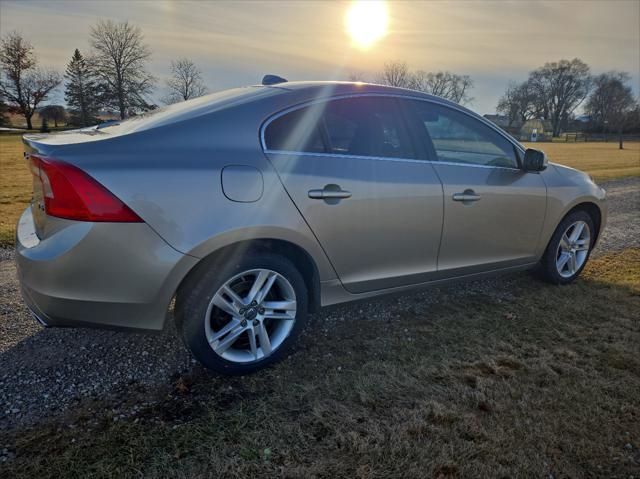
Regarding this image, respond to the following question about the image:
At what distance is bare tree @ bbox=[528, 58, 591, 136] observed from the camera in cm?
8069

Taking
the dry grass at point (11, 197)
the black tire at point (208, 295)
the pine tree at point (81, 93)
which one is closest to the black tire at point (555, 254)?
the black tire at point (208, 295)

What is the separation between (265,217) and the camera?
2441mm

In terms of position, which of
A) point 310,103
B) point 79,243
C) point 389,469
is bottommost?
point 389,469

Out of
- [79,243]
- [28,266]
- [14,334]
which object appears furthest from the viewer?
[14,334]

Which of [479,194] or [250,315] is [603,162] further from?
[250,315]

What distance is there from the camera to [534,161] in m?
3.63

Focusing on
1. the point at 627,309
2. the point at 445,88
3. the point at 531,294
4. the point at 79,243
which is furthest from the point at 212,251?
the point at 445,88

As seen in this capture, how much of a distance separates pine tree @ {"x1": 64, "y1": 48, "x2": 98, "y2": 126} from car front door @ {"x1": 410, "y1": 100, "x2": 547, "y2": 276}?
48.0 meters

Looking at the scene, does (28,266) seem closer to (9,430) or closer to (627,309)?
(9,430)

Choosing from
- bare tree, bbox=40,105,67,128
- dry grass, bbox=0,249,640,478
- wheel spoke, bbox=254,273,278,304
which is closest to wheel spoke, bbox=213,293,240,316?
wheel spoke, bbox=254,273,278,304

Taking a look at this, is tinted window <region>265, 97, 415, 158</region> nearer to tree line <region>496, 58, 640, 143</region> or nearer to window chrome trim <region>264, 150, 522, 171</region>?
window chrome trim <region>264, 150, 522, 171</region>

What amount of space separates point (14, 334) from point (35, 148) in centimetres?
151

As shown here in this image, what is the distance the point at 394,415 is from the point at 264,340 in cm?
87

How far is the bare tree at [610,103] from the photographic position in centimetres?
6681
